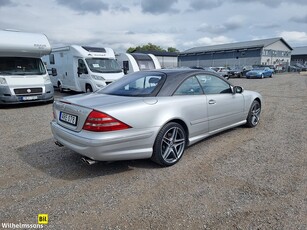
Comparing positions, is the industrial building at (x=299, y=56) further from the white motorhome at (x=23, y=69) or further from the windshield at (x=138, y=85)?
the windshield at (x=138, y=85)

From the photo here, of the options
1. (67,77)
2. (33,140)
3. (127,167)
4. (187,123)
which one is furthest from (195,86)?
(67,77)

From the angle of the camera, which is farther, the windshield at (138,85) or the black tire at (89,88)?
the black tire at (89,88)

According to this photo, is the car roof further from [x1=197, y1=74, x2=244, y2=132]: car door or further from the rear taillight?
the rear taillight

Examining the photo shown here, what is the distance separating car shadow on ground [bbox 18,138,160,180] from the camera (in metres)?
3.31

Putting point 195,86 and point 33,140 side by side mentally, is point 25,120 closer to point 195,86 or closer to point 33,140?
point 33,140

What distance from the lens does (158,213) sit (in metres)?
2.45

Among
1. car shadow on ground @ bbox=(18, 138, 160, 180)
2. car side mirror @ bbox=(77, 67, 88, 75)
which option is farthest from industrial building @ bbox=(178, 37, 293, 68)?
car shadow on ground @ bbox=(18, 138, 160, 180)

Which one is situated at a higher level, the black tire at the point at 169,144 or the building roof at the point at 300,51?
the building roof at the point at 300,51

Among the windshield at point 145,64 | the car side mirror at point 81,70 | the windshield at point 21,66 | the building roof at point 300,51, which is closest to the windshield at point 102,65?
the car side mirror at point 81,70

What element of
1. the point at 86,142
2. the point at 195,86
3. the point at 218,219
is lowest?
the point at 218,219

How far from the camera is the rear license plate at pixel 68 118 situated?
314 cm

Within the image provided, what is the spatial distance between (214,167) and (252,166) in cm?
60

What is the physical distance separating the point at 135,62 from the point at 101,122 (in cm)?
1102

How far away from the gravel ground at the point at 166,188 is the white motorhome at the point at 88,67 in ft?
19.2
